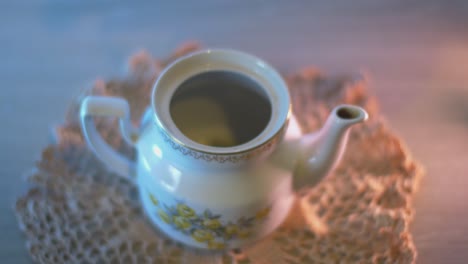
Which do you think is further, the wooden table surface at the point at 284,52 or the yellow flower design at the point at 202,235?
the wooden table surface at the point at 284,52

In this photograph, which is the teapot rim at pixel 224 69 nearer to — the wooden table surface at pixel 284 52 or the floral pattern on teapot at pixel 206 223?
the floral pattern on teapot at pixel 206 223

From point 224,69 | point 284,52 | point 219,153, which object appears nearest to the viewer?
point 219,153

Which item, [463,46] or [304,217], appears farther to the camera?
[463,46]

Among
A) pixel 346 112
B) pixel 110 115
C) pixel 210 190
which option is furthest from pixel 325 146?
pixel 110 115

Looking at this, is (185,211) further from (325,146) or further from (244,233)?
(325,146)

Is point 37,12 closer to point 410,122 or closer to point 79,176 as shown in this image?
point 79,176

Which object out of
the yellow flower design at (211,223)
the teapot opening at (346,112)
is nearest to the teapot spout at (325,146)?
the teapot opening at (346,112)

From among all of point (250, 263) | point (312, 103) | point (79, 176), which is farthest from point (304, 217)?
point (79, 176)
